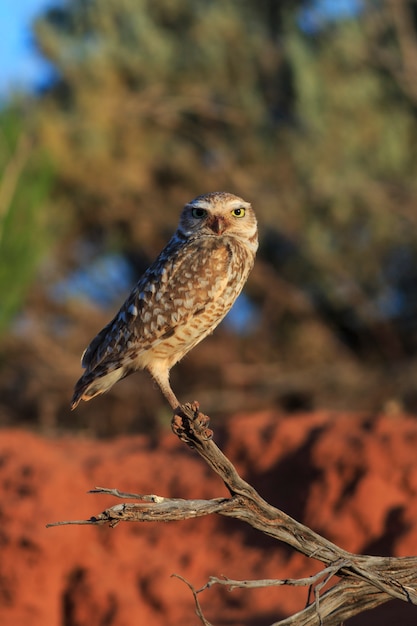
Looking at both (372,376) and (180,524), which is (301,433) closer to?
(180,524)

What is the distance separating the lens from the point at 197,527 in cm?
605

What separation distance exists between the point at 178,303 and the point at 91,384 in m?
0.63

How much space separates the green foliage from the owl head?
5.63m

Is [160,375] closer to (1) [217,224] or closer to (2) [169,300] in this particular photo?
(2) [169,300]

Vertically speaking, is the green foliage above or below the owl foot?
above

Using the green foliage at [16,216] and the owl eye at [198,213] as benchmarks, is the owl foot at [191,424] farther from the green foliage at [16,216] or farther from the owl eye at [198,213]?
the green foliage at [16,216]

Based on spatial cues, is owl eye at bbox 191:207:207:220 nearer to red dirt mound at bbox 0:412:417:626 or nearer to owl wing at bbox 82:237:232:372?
owl wing at bbox 82:237:232:372

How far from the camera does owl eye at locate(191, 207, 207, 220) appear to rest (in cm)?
525

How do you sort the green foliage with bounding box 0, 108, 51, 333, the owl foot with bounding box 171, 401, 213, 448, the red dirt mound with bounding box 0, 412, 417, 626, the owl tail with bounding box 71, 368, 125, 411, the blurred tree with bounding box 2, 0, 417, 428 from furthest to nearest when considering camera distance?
1. the blurred tree with bounding box 2, 0, 417, 428
2. the green foliage with bounding box 0, 108, 51, 333
3. the red dirt mound with bounding box 0, 412, 417, 626
4. the owl tail with bounding box 71, 368, 125, 411
5. the owl foot with bounding box 171, 401, 213, 448

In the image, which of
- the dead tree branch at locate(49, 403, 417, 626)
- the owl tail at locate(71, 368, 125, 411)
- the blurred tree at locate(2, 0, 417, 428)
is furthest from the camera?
the blurred tree at locate(2, 0, 417, 428)

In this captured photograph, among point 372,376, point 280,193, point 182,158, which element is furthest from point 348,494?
point 182,158

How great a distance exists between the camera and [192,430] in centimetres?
391

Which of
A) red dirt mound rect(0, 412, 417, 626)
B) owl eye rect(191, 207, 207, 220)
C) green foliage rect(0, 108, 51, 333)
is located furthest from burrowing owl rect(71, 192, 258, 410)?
green foliage rect(0, 108, 51, 333)

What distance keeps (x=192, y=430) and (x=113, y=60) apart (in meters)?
10.4
